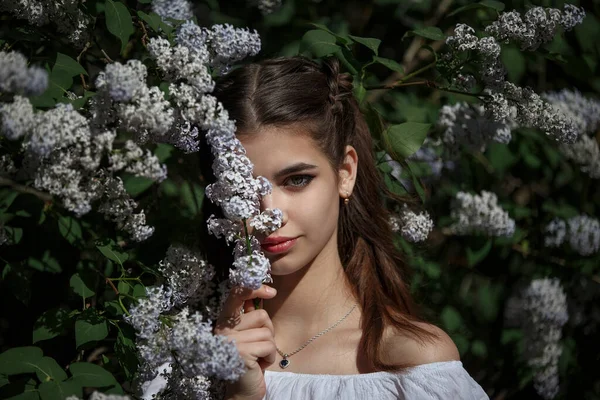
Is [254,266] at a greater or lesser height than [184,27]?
lesser

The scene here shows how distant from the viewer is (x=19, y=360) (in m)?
1.69

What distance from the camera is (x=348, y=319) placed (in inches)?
91.0

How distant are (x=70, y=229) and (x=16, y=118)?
0.78 meters

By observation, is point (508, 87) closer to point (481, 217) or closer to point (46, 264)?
point (481, 217)

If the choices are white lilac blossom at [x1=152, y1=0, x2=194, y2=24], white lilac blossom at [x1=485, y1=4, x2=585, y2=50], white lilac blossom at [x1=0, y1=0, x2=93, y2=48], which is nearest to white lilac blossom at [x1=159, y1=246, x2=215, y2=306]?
white lilac blossom at [x1=0, y1=0, x2=93, y2=48]

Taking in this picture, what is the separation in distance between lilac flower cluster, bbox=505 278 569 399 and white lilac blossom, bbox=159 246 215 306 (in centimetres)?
169

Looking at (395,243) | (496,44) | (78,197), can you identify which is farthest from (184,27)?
(395,243)

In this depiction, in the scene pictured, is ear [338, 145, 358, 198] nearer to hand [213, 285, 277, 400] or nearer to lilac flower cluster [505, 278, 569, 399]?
hand [213, 285, 277, 400]

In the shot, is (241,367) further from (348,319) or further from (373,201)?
(373,201)

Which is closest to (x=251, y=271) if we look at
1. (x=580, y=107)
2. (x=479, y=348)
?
(x=479, y=348)

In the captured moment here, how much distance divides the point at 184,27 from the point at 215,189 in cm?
42

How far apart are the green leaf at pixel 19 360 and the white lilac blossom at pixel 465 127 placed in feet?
5.52

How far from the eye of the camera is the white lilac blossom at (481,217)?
2809mm

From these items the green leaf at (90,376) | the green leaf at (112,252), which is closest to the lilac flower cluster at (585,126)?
the green leaf at (112,252)
